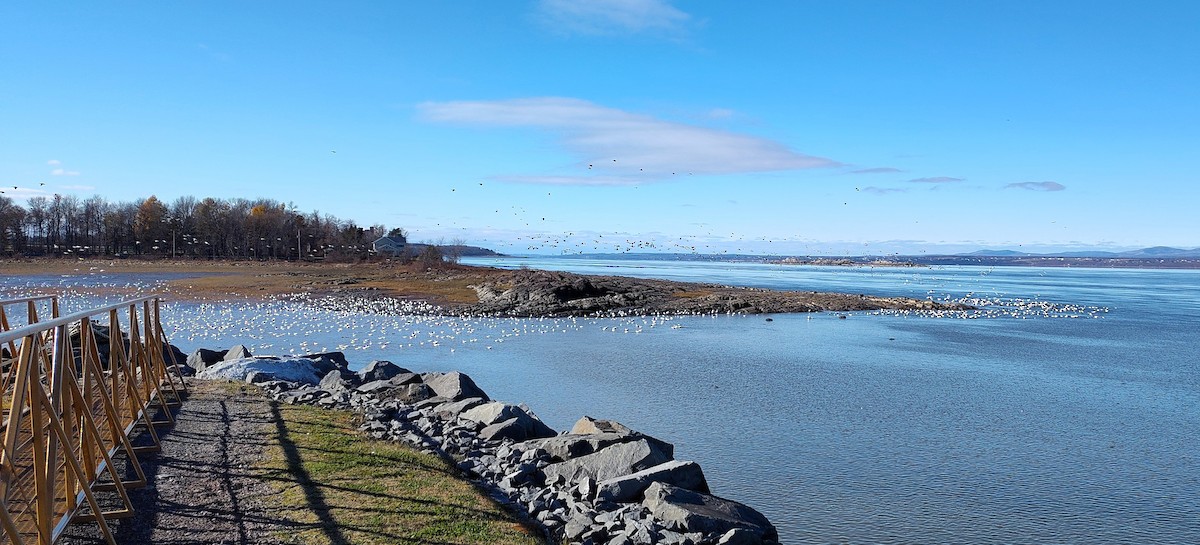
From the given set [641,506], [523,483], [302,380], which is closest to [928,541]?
[641,506]

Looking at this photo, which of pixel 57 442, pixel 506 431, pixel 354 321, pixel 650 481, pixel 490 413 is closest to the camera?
pixel 57 442

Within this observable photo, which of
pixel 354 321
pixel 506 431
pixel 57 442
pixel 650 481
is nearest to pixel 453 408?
pixel 506 431

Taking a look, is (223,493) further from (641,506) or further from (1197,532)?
(1197,532)

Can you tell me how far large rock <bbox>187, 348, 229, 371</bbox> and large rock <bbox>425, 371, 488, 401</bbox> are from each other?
20.3ft

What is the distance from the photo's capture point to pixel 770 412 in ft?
57.5

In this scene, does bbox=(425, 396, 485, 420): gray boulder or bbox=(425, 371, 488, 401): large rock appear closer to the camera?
bbox=(425, 396, 485, 420): gray boulder

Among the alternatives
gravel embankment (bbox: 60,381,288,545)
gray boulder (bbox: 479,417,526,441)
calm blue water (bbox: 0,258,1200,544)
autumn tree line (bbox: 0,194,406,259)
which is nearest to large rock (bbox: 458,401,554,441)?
gray boulder (bbox: 479,417,526,441)

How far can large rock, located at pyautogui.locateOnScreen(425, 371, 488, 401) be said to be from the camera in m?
16.3

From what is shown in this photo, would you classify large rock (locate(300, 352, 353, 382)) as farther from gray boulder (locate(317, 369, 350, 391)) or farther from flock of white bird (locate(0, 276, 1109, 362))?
flock of white bird (locate(0, 276, 1109, 362))

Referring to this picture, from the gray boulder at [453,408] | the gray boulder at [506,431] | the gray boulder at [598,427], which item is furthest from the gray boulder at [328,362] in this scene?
the gray boulder at [598,427]

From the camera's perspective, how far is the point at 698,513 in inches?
346

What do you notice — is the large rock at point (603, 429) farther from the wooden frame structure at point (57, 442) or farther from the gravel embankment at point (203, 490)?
the wooden frame structure at point (57, 442)

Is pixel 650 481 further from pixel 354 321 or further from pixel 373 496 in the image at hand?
pixel 354 321

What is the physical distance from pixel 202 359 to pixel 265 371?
418cm
